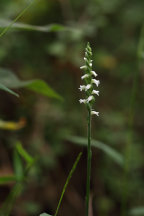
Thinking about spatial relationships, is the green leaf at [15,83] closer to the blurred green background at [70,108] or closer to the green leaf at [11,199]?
the green leaf at [11,199]

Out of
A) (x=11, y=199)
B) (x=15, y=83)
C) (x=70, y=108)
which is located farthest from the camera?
(x=70, y=108)

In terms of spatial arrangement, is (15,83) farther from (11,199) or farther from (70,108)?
(70,108)

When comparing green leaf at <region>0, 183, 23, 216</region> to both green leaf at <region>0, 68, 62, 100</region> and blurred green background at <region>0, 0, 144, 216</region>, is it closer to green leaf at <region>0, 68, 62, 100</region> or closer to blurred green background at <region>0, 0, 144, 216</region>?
green leaf at <region>0, 68, 62, 100</region>

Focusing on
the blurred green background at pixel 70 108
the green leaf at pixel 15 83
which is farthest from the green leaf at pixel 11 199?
the blurred green background at pixel 70 108

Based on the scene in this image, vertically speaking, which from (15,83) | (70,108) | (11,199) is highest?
(70,108)

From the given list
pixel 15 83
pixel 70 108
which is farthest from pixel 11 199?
pixel 70 108

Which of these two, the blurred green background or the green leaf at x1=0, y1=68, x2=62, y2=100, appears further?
the blurred green background

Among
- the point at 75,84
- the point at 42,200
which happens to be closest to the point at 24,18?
the point at 75,84

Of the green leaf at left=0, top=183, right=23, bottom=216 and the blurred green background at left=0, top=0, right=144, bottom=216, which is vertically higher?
the blurred green background at left=0, top=0, right=144, bottom=216

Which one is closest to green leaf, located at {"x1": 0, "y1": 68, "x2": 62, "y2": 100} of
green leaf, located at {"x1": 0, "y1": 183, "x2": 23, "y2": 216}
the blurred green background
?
green leaf, located at {"x1": 0, "y1": 183, "x2": 23, "y2": 216}
